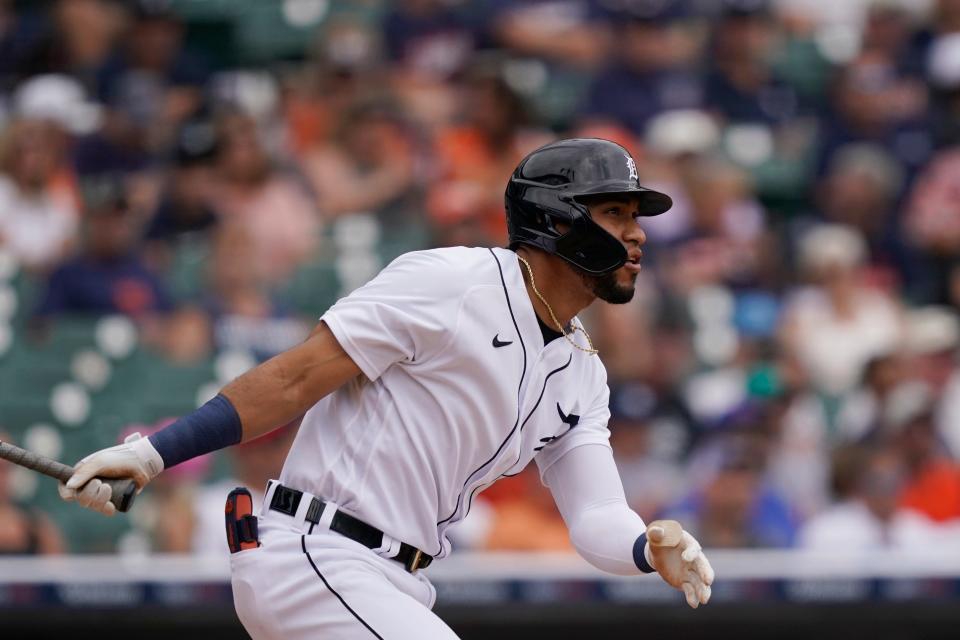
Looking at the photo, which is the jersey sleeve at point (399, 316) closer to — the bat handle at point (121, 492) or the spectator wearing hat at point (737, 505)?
the bat handle at point (121, 492)

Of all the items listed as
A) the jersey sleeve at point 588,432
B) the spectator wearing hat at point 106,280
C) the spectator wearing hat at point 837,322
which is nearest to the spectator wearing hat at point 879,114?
the spectator wearing hat at point 837,322

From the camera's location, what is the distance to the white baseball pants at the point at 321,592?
324 cm

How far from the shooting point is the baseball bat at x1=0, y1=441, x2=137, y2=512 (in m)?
3.11

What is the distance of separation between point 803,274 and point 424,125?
216cm

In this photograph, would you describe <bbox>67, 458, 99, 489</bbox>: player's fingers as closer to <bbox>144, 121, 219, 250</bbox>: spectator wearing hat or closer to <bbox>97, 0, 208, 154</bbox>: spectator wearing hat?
<bbox>144, 121, 219, 250</bbox>: spectator wearing hat

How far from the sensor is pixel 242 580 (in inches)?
132

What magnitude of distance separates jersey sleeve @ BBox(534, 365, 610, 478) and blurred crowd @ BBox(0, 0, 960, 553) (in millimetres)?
2483

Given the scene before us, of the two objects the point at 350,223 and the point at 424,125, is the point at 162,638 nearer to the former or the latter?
the point at 350,223

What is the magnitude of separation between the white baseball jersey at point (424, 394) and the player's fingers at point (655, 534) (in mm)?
410

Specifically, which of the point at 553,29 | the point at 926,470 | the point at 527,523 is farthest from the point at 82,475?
the point at 553,29

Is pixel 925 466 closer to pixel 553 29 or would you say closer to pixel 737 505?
pixel 737 505

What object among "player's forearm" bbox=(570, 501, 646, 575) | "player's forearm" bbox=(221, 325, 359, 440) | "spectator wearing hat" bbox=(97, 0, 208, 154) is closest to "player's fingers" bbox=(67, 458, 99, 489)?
"player's forearm" bbox=(221, 325, 359, 440)

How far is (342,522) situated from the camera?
11.0ft

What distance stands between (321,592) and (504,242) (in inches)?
176
